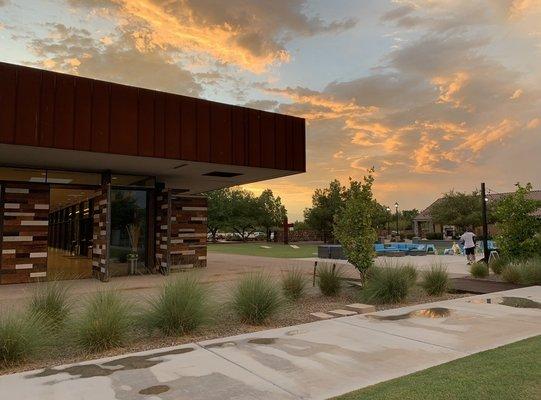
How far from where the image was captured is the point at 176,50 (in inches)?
553

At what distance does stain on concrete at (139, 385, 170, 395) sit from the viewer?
4.00 meters

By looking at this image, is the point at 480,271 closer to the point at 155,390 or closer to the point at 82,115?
the point at 155,390

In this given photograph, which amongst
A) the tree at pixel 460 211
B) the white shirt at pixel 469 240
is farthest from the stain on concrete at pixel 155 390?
the tree at pixel 460 211

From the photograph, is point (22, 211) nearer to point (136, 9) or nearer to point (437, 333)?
point (136, 9)

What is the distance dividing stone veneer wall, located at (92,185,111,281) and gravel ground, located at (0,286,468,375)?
6.47 metres

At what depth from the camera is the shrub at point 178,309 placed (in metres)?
6.36

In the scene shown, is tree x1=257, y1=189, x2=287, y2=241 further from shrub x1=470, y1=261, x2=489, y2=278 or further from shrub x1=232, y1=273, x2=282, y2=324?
shrub x1=232, y1=273, x2=282, y2=324

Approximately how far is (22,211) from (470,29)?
16064mm

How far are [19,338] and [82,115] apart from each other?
6.87 m

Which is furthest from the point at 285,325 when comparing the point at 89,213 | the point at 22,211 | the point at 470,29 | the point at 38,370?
the point at 89,213

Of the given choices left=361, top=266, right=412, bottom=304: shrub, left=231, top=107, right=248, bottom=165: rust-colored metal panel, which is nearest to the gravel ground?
left=361, top=266, right=412, bottom=304: shrub

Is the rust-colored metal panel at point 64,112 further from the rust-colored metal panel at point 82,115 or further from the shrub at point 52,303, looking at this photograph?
the shrub at point 52,303

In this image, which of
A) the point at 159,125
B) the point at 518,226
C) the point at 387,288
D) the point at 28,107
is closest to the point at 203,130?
the point at 159,125

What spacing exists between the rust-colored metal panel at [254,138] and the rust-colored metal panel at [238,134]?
18 cm
